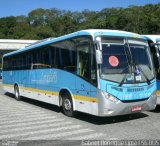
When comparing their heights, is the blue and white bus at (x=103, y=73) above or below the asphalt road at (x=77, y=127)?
above

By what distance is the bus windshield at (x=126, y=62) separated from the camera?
9.77 m

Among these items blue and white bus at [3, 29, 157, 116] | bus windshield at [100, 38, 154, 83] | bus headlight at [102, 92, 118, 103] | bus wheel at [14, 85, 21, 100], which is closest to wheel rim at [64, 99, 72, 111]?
blue and white bus at [3, 29, 157, 116]

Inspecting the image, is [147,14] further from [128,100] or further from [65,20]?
[128,100]

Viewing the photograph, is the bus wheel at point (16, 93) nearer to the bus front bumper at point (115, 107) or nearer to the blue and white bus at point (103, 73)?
the blue and white bus at point (103, 73)

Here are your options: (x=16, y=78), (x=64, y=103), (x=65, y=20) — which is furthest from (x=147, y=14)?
(x=64, y=103)

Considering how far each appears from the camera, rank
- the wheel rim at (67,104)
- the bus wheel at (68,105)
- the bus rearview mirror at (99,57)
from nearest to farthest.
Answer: the bus rearview mirror at (99,57), the bus wheel at (68,105), the wheel rim at (67,104)

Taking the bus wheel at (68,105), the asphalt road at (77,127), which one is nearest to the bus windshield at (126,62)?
the asphalt road at (77,127)

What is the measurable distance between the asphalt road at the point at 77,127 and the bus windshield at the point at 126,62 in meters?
1.39

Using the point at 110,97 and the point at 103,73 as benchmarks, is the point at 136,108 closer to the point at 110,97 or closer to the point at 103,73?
the point at 110,97

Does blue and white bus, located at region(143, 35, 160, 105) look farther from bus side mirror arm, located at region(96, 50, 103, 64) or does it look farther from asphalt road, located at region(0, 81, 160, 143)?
bus side mirror arm, located at region(96, 50, 103, 64)

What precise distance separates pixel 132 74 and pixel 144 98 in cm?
90

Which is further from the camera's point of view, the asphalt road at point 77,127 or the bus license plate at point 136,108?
the bus license plate at point 136,108

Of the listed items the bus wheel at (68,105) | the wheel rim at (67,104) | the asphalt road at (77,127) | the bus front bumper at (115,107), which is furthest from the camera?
the wheel rim at (67,104)

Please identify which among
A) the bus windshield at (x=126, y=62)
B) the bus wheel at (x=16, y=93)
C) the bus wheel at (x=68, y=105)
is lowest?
the bus wheel at (x=16, y=93)
